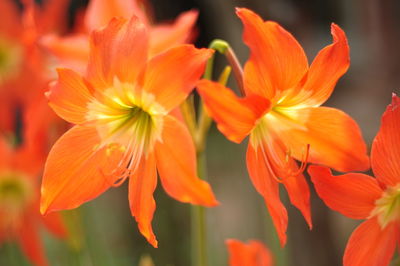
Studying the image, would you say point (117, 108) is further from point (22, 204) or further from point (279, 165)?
point (22, 204)

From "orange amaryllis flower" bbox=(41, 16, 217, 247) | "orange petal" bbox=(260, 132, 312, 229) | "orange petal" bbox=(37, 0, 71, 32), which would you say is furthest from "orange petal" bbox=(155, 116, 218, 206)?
"orange petal" bbox=(37, 0, 71, 32)

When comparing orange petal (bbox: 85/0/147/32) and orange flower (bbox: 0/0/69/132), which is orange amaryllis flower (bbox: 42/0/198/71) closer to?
orange petal (bbox: 85/0/147/32)

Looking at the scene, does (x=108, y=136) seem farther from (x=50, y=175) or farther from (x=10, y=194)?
(x=10, y=194)

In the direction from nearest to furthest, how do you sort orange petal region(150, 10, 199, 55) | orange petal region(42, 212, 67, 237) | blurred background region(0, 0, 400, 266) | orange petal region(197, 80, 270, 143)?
1. orange petal region(197, 80, 270, 143)
2. orange petal region(150, 10, 199, 55)
3. orange petal region(42, 212, 67, 237)
4. blurred background region(0, 0, 400, 266)

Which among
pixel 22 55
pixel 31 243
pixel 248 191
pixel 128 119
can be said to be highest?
pixel 128 119

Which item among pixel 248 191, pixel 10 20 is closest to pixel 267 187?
pixel 10 20
